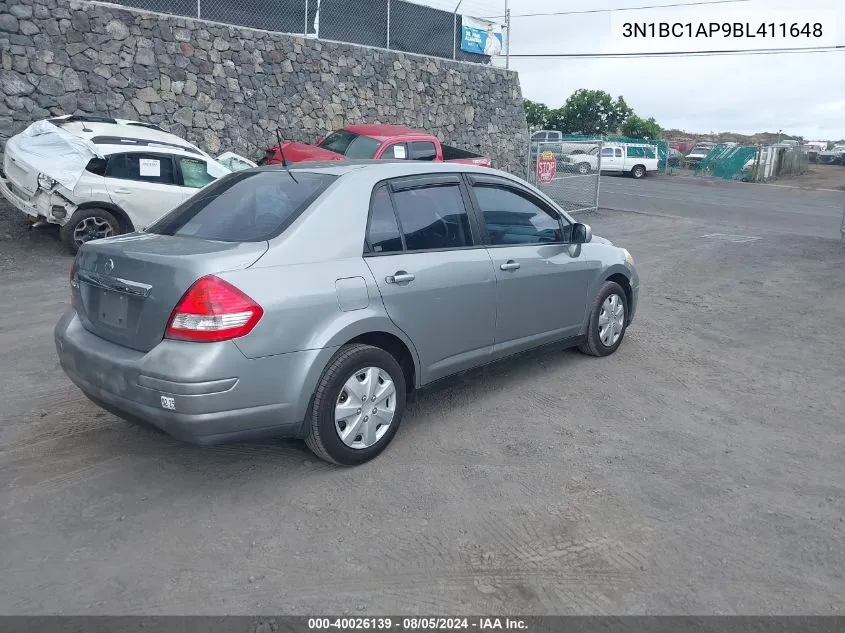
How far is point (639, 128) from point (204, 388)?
2009 inches

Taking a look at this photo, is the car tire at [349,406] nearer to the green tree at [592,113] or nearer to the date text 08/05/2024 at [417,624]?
the date text 08/05/2024 at [417,624]

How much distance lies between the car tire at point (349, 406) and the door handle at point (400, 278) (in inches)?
15.7

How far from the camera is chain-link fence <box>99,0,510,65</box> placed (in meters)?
16.2

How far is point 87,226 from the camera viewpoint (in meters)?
10.2

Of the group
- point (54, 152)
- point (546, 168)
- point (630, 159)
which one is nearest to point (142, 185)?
point (54, 152)

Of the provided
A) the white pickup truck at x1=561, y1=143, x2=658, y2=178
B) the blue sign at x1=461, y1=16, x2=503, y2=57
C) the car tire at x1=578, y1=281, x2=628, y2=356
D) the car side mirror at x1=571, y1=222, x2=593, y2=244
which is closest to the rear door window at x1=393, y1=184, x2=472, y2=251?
the car side mirror at x1=571, y1=222, x2=593, y2=244

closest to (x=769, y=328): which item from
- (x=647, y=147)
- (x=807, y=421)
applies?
(x=807, y=421)

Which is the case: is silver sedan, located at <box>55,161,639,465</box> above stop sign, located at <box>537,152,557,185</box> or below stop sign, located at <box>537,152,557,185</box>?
below

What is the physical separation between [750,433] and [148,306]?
3.77 meters

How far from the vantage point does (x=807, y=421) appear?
5.11 meters

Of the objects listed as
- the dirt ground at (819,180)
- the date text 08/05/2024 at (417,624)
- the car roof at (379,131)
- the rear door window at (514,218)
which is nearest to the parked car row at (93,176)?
the car roof at (379,131)

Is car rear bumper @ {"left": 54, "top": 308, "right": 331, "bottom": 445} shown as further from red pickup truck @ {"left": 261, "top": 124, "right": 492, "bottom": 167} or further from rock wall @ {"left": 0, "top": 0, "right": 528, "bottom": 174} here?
rock wall @ {"left": 0, "top": 0, "right": 528, "bottom": 174}

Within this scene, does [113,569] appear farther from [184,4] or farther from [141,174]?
[184,4]

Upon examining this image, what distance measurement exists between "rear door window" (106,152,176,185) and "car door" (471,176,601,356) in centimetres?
687
